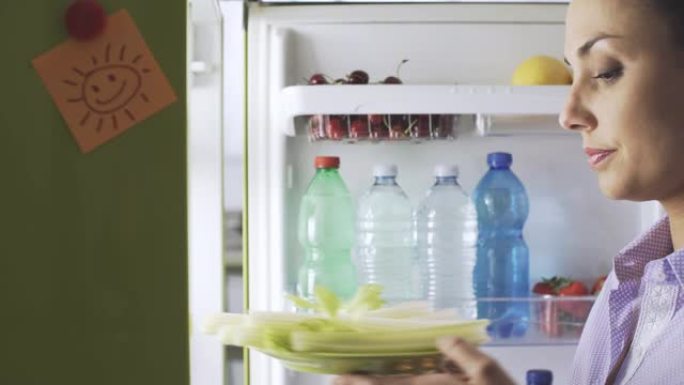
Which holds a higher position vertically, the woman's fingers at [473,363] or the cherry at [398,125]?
the cherry at [398,125]

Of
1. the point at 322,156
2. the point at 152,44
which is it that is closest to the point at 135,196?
the point at 152,44

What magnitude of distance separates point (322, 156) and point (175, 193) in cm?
70

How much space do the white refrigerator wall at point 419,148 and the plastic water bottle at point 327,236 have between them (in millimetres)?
32

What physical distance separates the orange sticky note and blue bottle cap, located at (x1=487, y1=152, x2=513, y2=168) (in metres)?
0.83

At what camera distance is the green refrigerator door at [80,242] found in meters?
0.87

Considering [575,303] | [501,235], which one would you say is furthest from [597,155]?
[501,235]

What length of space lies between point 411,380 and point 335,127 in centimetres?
71

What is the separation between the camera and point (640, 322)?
3.57 ft

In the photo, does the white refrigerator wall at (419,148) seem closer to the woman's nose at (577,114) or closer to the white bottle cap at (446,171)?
the white bottle cap at (446,171)

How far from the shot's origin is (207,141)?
54.5 inches

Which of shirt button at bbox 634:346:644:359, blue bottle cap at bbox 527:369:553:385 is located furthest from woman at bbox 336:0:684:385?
blue bottle cap at bbox 527:369:553:385

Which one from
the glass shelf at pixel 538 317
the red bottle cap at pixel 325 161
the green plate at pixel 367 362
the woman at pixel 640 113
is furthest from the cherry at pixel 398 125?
the green plate at pixel 367 362

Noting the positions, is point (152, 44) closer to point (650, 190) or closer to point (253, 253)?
point (650, 190)

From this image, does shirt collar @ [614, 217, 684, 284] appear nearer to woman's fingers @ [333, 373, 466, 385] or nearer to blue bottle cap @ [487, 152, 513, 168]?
woman's fingers @ [333, 373, 466, 385]
